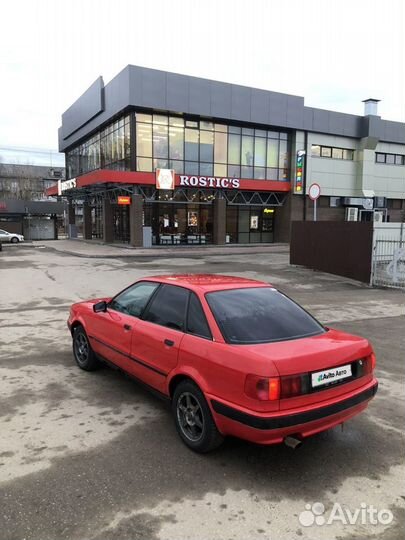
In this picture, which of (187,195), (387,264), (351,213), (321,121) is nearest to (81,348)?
(387,264)

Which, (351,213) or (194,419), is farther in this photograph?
(351,213)

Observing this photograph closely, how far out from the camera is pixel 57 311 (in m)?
9.57

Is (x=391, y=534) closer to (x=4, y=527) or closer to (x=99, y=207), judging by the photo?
(x=4, y=527)

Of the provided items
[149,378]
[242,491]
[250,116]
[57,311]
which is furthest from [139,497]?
[250,116]

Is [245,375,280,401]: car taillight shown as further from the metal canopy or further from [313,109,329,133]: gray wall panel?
[313,109,329,133]: gray wall panel

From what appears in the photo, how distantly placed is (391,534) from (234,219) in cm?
3432

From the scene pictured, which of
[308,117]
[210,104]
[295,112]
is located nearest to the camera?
[210,104]

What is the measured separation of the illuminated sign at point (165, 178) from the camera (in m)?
29.8

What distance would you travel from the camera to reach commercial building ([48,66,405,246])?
30109mm

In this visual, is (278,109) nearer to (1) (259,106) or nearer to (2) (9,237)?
(1) (259,106)

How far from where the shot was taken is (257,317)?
3877 millimetres

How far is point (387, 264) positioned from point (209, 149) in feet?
70.9

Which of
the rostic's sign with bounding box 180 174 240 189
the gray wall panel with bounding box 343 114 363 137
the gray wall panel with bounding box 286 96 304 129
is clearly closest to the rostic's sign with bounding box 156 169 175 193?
the rostic's sign with bounding box 180 174 240 189

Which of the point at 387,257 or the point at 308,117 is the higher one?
the point at 308,117
